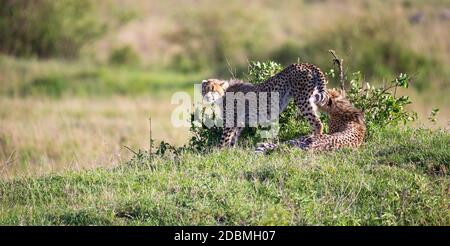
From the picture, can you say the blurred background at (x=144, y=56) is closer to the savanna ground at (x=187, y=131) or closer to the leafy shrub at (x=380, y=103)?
the savanna ground at (x=187, y=131)

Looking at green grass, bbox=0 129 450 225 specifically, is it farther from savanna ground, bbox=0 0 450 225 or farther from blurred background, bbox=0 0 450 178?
blurred background, bbox=0 0 450 178

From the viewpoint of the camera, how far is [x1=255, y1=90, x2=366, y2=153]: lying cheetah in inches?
299

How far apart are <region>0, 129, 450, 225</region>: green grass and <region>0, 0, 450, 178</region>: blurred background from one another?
1239mm

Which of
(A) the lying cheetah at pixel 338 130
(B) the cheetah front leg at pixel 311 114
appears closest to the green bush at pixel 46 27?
(B) the cheetah front leg at pixel 311 114

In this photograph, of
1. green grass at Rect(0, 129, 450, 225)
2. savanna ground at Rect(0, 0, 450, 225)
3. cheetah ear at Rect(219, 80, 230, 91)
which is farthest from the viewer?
cheetah ear at Rect(219, 80, 230, 91)

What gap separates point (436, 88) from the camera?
56.1 ft

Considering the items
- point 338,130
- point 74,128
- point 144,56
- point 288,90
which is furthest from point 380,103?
point 144,56

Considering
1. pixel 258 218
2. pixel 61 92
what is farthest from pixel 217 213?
pixel 61 92

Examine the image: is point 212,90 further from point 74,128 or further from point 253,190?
point 74,128

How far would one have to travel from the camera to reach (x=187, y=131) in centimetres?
1423

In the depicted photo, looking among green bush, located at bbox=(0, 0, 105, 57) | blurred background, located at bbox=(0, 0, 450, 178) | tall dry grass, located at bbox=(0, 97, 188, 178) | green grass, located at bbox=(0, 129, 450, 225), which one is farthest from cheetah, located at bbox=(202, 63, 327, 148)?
green bush, located at bbox=(0, 0, 105, 57)

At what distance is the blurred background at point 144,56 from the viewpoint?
14.0 metres

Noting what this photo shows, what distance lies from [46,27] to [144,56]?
303 centimetres

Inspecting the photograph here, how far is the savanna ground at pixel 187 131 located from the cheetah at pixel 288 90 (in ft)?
1.28
